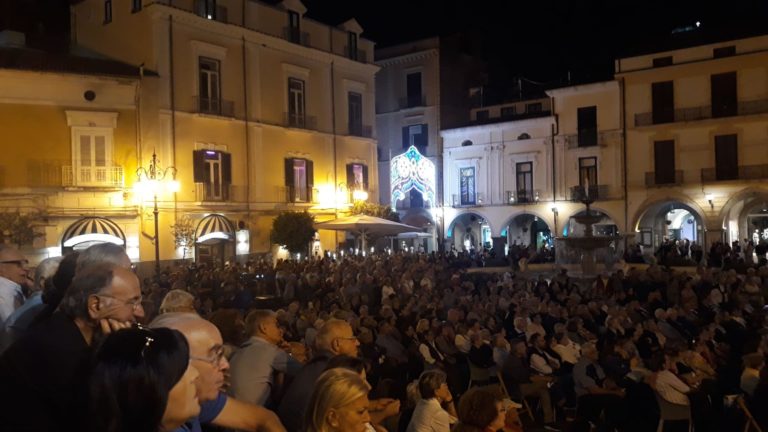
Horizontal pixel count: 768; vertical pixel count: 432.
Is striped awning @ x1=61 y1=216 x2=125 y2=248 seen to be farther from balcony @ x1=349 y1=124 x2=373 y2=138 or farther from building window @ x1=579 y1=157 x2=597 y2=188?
building window @ x1=579 y1=157 x2=597 y2=188

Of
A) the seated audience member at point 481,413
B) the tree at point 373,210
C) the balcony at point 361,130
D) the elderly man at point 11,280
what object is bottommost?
the seated audience member at point 481,413

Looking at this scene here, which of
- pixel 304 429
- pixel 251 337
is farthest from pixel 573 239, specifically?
pixel 304 429

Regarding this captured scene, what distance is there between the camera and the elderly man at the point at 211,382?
2643 millimetres

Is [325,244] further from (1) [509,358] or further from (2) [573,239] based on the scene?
(1) [509,358]

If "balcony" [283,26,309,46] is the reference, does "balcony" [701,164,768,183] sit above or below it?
below

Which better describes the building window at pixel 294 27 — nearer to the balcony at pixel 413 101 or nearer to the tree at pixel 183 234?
the tree at pixel 183 234

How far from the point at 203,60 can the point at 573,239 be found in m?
16.0

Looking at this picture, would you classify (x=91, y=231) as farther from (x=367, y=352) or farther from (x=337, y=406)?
(x=337, y=406)

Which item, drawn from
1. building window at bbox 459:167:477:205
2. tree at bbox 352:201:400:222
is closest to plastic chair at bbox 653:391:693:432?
tree at bbox 352:201:400:222

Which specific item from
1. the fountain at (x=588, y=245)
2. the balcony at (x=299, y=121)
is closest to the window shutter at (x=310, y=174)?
the balcony at (x=299, y=121)

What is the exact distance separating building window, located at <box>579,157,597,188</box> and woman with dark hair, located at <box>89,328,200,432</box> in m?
33.4

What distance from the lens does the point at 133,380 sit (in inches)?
77.8

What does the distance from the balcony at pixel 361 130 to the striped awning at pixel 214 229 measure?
Result: 895cm

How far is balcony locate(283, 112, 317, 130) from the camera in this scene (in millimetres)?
29953
